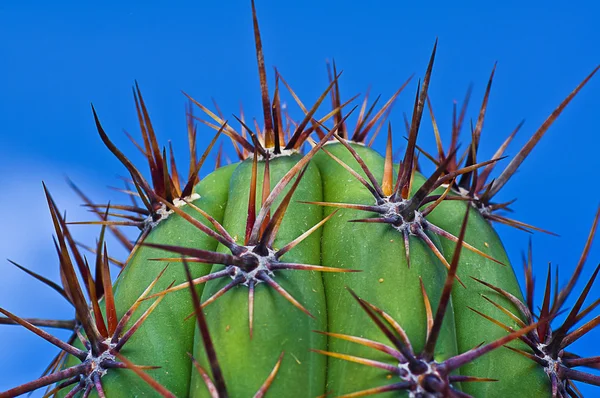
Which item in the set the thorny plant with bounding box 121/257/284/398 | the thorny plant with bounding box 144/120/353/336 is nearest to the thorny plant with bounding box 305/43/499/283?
the thorny plant with bounding box 144/120/353/336

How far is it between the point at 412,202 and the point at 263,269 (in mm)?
392

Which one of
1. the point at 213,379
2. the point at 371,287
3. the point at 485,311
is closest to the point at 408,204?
the point at 371,287

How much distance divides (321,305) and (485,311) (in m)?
0.46

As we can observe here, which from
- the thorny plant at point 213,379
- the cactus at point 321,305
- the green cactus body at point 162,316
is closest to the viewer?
the thorny plant at point 213,379

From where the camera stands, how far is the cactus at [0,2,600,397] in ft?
4.64

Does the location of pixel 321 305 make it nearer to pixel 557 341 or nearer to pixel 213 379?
pixel 213 379

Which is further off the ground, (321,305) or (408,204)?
(408,204)

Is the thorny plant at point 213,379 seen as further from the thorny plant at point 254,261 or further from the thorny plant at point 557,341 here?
the thorny plant at point 557,341

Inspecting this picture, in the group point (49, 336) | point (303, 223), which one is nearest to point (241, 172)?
point (303, 223)

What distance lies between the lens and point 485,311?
172cm

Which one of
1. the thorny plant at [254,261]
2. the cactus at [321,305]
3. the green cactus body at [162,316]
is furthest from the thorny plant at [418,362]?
the green cactus body at [162,316]

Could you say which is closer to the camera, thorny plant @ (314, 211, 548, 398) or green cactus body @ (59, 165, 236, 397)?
thorny plant @ (314, 211, 548, 398)

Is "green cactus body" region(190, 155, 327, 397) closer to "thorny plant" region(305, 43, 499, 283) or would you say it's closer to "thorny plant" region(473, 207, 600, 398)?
"thorny plant" region(305, 43, 499, 283)

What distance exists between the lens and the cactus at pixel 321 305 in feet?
4.64
